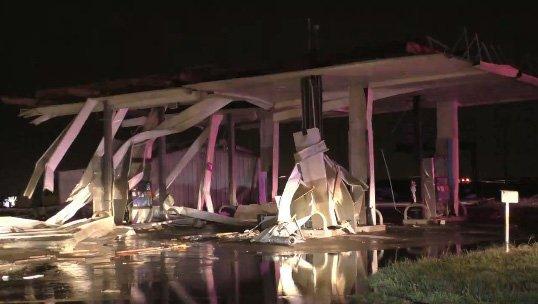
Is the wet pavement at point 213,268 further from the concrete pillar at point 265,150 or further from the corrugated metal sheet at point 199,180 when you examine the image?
the corrugated metal sheet at point 199,180

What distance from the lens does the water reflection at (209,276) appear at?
10.4 meters

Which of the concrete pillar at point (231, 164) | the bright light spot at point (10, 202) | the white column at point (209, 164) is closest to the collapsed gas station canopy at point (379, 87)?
the white column at point (209, 164)

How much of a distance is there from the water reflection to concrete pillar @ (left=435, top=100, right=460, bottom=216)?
1235 centimetres

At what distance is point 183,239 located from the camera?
66.7 feet

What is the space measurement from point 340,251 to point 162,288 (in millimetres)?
6111

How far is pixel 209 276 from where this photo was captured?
1257 centimetres

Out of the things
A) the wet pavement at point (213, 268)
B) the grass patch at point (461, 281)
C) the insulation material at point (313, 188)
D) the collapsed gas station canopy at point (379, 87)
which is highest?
the collapsed gas station canopy at point (379, 87)

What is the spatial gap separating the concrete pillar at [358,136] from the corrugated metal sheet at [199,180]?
35.7 feet

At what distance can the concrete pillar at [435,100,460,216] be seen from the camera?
28766 millimetres

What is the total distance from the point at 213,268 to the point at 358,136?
10.4 meters

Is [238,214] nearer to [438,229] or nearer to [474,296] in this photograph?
[438,229]

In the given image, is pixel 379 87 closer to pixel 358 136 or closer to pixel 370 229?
pixel 358 136

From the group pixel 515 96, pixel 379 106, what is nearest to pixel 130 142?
pixel 379 106

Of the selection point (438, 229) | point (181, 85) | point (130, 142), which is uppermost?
point (181, 85)
